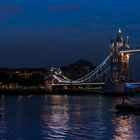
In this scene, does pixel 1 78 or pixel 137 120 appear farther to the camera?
pixel 1 78

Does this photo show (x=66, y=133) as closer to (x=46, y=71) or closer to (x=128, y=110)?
(x=128, y=110)

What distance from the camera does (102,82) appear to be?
321 feet

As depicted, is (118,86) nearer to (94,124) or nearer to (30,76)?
(30,76)

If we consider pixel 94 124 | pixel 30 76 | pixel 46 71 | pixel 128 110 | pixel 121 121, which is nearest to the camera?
pixel 94 124

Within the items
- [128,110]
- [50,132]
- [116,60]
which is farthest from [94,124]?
[116,60]

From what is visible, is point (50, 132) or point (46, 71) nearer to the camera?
point (50, 132)

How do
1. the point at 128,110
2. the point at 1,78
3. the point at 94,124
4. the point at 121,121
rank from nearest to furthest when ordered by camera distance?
the point at 94,124 < the point at 121,121 < the point at 128,110 < the point at 1,78

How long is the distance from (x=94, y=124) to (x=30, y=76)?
89282 mm

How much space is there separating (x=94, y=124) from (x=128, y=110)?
9372mm

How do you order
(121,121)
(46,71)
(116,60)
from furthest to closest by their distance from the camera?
1. (46,71)
2. (116,60)
3. (121,121)

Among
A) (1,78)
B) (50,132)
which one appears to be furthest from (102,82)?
(50,132)

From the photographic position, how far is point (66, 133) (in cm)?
2472

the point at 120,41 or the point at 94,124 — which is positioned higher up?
the point at 120,41

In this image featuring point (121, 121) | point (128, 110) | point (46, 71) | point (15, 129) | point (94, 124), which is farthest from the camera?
point (46, 71)
